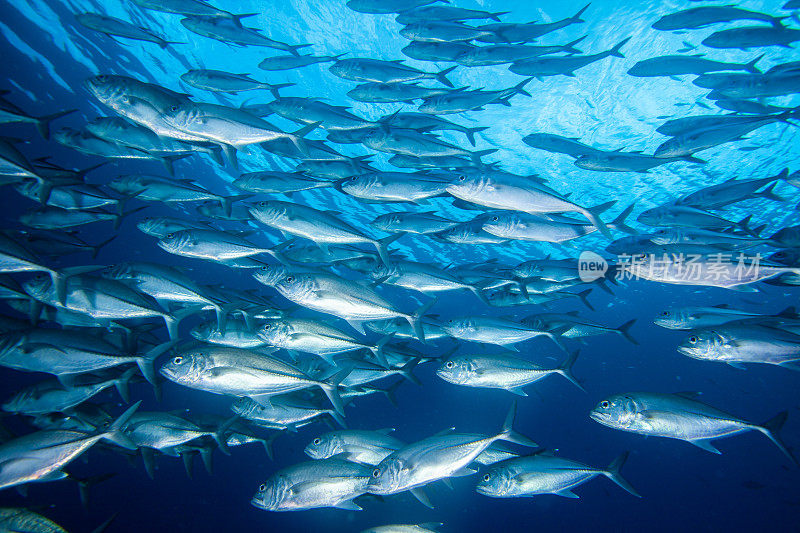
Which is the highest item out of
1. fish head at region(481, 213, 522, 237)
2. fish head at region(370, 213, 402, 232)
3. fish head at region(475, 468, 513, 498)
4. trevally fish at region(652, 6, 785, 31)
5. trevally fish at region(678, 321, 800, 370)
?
trevally fish at region(652, 6, 785, 31)

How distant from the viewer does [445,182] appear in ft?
14.5

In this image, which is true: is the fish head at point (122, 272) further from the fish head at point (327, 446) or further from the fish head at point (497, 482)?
the fish head at point (497, 482)

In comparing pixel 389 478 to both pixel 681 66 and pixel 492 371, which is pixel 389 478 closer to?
pixel 492 371

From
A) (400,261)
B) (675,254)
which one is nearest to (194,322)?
(400,261)

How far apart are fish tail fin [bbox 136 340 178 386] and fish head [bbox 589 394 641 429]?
189 inches

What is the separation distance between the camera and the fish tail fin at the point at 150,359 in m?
3.52

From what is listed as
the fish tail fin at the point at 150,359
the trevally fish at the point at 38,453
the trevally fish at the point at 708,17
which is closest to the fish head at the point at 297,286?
the fish tail fin at the point at 150,359

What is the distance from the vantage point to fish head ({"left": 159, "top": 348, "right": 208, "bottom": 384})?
11.2 feet

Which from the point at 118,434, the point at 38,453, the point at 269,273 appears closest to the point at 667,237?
the point at 269,273

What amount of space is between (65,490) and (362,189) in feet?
43.9

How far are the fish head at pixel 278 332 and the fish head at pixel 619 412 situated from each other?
3.76 metres

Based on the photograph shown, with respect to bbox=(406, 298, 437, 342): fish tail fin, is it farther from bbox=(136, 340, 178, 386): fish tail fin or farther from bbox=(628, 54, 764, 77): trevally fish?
bbox=(628, 54, 764, 77): trevally fish

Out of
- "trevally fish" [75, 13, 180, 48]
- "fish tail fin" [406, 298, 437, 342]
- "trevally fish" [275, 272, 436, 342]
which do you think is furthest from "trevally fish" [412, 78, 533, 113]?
"trevally fish" [75, 13, 180, 48]

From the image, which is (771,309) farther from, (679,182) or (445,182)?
(445,182)
